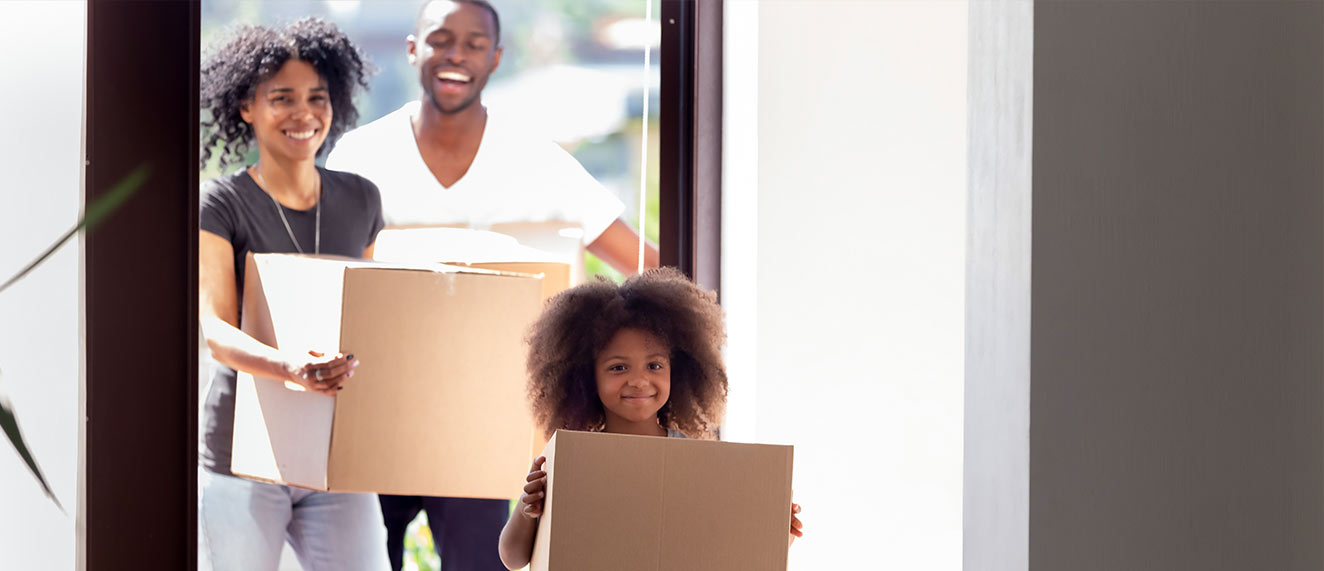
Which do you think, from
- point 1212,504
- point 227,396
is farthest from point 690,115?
point 1212,504

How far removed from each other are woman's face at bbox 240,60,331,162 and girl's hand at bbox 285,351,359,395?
0.39 metres

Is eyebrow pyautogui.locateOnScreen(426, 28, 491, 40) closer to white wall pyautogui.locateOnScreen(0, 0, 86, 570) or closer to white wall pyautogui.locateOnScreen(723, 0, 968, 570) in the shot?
white wall pyautogui.locateOnScreen(723, 0, 968, 570)

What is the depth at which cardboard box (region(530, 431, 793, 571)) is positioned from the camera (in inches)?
49.6

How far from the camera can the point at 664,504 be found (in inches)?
49.9

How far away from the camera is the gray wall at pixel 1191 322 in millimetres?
991

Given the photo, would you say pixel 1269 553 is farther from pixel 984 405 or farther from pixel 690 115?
pixel 690 115

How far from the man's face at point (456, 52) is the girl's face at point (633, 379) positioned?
669 millimetres

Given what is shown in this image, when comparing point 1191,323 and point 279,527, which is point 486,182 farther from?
point 1191,323

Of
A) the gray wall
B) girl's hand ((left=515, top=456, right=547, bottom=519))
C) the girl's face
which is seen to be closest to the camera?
the gray wall

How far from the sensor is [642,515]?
1266mm

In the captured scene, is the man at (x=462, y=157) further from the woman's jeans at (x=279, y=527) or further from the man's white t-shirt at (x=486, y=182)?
the woman's jeans at (x=279, y=527)

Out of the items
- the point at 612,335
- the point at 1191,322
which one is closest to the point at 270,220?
the point at 612,335

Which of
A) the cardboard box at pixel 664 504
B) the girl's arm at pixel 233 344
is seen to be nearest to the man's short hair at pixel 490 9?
the girl's arm at pixel 233 344

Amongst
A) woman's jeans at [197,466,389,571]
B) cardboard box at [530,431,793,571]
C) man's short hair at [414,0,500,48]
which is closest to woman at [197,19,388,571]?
woman's jeans at [197,466,389,571]
